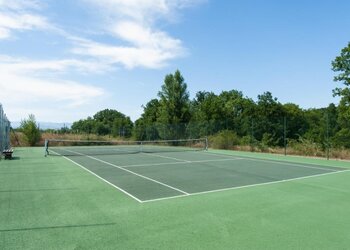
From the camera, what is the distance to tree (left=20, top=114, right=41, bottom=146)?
100 feet

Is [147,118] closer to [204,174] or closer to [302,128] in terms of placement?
[302,128]

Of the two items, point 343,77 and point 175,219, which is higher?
point 343,77

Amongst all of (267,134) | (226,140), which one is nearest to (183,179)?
(267,134)

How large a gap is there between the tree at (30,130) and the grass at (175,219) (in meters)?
23.3

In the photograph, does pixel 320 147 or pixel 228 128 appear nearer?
pixel 320 147

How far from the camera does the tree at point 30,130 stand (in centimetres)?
3053

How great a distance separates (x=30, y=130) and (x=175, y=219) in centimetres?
2797

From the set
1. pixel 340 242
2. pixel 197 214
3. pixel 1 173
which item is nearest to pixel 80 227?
pixel 197 214

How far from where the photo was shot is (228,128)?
85.9 feet

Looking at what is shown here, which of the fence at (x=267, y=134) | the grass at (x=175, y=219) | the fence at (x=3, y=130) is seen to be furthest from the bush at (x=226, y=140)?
the grass at (x=175, y=219)

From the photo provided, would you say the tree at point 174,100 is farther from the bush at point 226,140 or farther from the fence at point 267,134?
the bush at point 226,140

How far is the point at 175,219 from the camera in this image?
225 inches

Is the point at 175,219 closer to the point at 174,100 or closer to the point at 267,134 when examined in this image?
the point at 267,134

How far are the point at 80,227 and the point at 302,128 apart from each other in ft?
68.6
